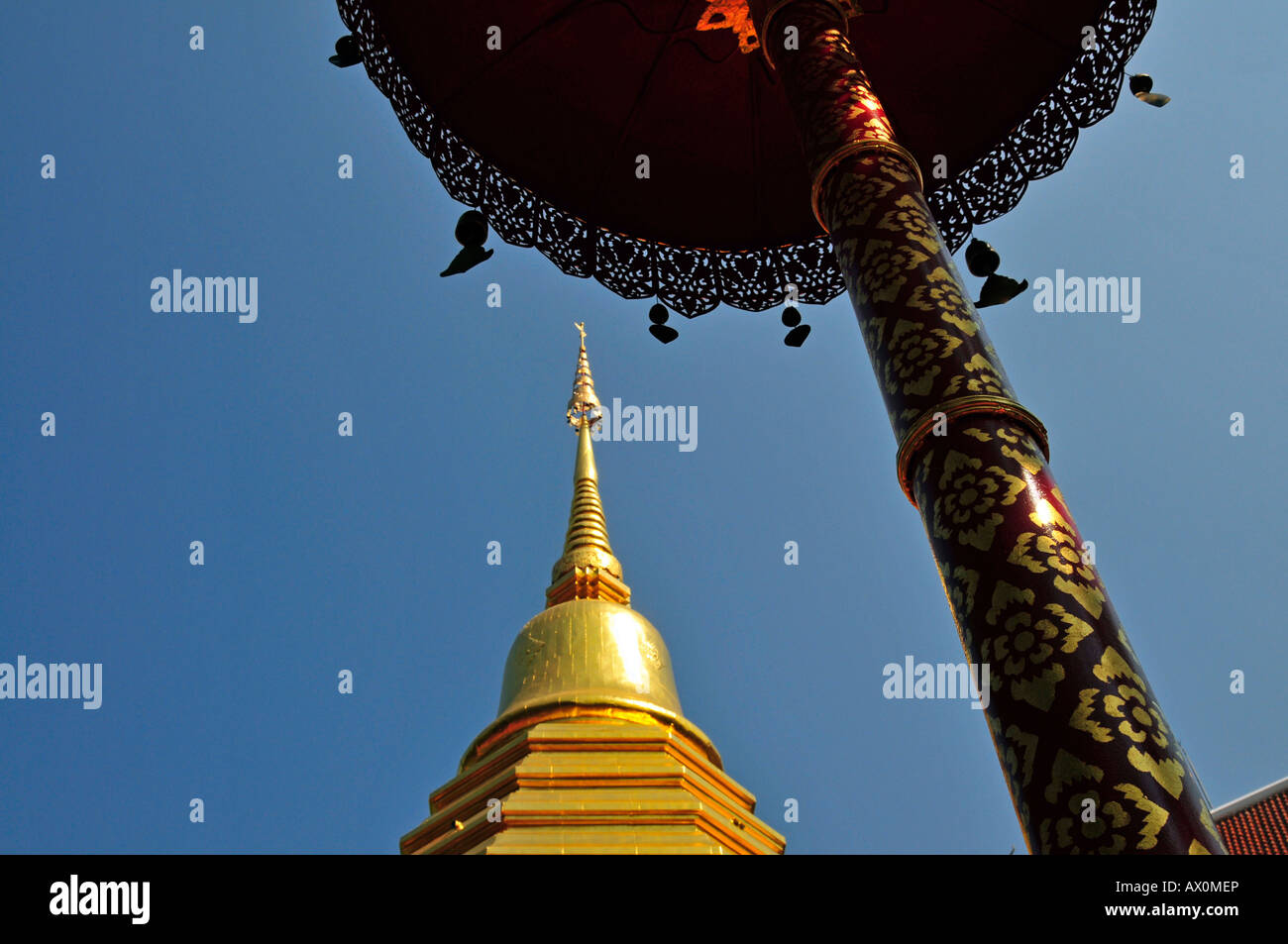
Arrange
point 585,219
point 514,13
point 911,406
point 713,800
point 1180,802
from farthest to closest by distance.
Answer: point 713,800 → point 585,219 → point 514,13 → point 911,406 → point 1180,802

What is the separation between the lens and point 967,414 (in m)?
3.02

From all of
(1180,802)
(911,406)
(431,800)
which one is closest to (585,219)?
(911,406)

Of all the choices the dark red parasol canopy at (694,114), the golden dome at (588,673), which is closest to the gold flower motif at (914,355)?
the dark red parasol canopy at (694,114)

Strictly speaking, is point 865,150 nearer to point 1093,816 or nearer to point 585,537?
point 1093,816

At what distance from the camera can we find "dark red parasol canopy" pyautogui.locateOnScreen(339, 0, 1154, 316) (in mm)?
5867

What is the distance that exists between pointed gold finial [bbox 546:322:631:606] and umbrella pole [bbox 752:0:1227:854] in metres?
14.1

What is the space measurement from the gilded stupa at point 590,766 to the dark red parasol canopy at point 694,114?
22.3ft

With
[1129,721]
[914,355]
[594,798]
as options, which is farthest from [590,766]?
[1129,721]

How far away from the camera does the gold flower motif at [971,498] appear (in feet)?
9.21

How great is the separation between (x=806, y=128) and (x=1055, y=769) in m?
2.42

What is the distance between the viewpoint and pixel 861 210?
365 cm

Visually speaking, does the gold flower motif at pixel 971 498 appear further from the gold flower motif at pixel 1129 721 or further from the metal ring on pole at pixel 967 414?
the gold flower motif at pixel 1129 721

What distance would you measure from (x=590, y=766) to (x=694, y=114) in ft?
27.1
